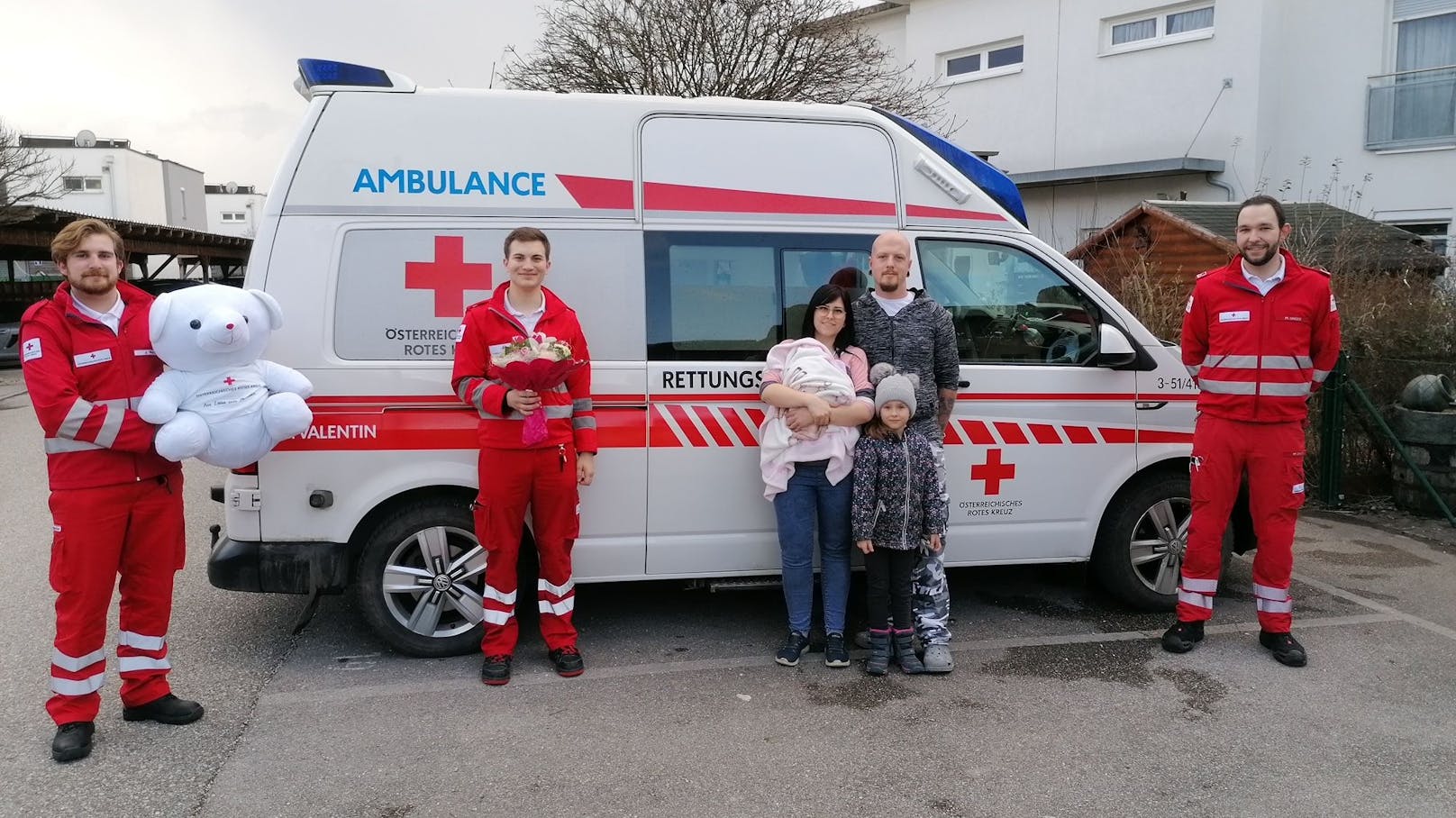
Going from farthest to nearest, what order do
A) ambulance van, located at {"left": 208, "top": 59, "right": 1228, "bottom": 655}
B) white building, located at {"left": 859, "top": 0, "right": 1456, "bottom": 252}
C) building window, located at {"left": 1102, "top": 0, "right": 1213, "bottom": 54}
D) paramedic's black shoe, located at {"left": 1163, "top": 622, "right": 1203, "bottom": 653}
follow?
building window, located at {"left": 1102, "top": 0, "right": 1213, "bottom": 54}, white building, located at {"left": 859, "top": 0, "right": 1456, "bottom": 252}, paramedic's black shoe, located at {"left": 1163, "top": 622, "right": 1203, "bottom": 653}, ambulance van, located at {"left": 208, "top": 59, "right": 1228, "bottom": 655}

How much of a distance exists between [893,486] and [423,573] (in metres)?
2.07

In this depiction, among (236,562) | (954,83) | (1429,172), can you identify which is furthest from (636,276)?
(954,83)

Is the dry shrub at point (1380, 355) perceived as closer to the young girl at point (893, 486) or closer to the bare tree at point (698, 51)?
the young girl at point (893, 486)

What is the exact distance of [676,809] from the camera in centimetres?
329

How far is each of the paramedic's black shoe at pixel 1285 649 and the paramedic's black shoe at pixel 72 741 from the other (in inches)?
193

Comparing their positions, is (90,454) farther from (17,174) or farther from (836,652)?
(17,174)

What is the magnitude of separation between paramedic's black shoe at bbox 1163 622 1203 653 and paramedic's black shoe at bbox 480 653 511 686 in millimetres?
3004

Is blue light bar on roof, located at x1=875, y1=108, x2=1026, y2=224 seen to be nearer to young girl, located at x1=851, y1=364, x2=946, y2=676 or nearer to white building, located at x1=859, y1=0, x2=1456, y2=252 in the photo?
young girl, located at x1=851, y1=364, x2=946, y2=676

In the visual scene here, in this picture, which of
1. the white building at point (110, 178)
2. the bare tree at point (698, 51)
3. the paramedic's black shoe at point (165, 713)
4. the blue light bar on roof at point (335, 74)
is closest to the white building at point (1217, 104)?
the bare tree at point (698, 51)

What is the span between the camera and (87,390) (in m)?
3.65

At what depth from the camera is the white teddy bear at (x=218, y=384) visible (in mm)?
3678

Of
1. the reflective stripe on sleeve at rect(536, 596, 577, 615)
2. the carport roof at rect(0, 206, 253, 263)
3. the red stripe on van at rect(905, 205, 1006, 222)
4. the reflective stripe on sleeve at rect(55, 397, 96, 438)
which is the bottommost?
the reflective stripe on sleeve at rect(536, 596, 577, 615)

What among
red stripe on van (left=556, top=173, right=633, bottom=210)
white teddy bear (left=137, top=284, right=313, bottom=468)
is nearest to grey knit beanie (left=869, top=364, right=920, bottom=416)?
red stripe on van (left=556, top=173, right=633, bottom=210)

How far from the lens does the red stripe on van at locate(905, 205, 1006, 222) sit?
473cm
